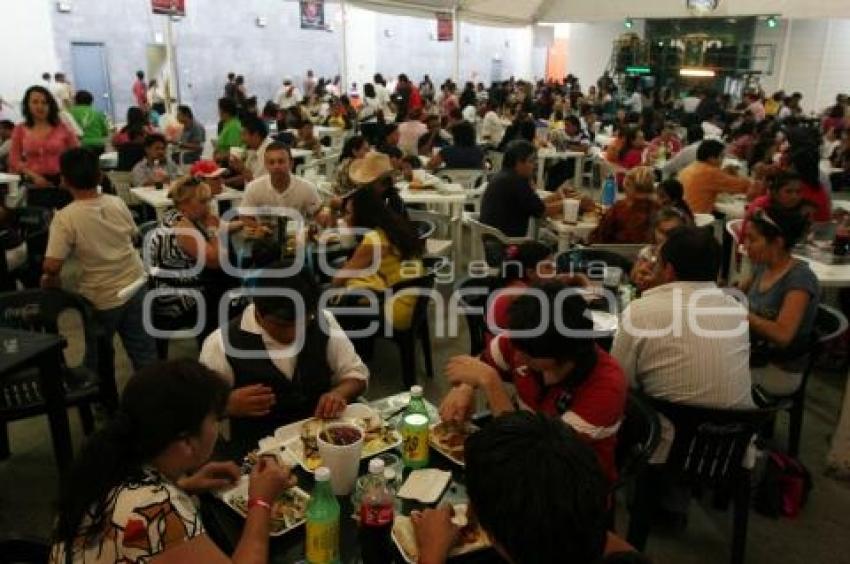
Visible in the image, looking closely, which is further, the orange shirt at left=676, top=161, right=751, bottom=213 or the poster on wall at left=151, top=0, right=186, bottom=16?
the poster on wall at left=151, top=0, right=186, bottom=16

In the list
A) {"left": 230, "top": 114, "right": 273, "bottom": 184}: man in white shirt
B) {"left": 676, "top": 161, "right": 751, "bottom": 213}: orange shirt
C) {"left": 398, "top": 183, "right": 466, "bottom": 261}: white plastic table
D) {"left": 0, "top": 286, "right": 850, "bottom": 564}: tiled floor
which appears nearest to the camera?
{"left": 0, "top": 286, "right": 850, "bottom": 564}: tiled floor

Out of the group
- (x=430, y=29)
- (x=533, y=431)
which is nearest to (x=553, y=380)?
(x=533, y=431)

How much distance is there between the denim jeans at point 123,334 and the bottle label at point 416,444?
1.98 metres

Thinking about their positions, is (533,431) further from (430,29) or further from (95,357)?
(430,29)

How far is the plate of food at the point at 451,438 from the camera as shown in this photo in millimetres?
1896

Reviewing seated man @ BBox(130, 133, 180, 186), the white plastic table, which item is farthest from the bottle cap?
seated man @ BBox(130, 133, 180, 186)

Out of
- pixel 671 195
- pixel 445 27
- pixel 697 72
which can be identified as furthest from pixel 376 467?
pixel 697 72

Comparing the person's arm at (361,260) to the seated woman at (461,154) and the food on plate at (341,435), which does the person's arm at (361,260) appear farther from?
the seated woman at (461,154)

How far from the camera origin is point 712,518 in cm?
296

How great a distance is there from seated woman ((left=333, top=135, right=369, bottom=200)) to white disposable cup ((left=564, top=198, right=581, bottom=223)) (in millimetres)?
1559

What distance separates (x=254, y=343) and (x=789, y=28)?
55.1 feet

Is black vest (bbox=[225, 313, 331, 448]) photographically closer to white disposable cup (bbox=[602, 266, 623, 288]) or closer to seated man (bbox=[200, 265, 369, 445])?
seated man (bbox=[200, 265, 369, 445])

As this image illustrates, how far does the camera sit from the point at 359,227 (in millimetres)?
3881

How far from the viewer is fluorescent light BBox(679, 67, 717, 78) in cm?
1662
